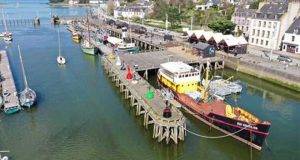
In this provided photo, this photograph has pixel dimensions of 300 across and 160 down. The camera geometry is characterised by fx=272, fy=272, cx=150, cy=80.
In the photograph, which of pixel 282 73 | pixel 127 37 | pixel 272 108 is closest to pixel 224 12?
pixel 127 37

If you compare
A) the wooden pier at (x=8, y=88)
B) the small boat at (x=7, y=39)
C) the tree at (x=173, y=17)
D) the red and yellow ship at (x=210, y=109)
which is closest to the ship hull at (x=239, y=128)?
the red and yellow ship at (x=210, y=109)

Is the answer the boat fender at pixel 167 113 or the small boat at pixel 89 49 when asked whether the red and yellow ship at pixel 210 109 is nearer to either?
the boat fender at pixel 167 113

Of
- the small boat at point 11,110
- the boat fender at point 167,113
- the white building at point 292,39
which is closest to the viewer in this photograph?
the boat fender at point 167,113

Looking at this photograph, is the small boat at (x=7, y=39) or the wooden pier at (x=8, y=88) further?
the small boat at (x=7, y=39)

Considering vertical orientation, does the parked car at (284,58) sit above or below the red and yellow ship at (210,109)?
above

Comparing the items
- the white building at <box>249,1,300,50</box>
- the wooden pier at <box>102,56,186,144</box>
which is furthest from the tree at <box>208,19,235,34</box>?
the wooden pier at <box>102,56,186,144</box>

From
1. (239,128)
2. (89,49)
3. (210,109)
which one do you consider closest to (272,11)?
(210,109)

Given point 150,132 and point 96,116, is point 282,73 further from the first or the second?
point 96,116

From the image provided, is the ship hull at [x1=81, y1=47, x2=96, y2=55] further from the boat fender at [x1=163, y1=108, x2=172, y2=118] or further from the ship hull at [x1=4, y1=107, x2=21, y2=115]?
the boat fender at [x1=163, y1=108, x2=172, y2=118]
